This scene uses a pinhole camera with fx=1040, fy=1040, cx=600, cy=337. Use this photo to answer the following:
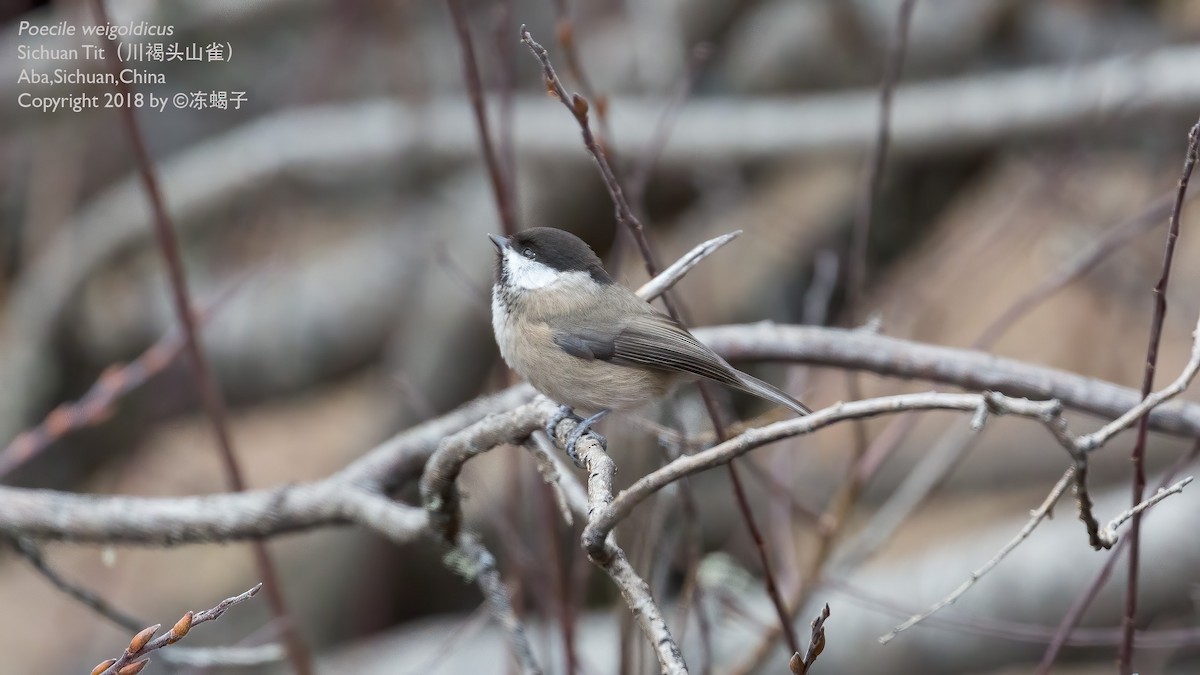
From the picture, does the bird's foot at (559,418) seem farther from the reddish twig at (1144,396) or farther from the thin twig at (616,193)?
the reddish twig at (1144,396)

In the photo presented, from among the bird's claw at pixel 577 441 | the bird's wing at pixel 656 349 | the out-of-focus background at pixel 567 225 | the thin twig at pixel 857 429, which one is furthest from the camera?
the out-of-focus background at pixel 567 225

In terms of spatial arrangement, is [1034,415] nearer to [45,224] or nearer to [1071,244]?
[1071,244]

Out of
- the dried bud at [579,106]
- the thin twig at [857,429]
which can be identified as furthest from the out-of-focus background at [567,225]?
the dried bud at [579,106]

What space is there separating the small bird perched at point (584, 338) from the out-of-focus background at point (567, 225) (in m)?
1.27

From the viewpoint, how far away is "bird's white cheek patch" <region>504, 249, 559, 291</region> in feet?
7.97

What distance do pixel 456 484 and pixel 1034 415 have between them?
3.68ft

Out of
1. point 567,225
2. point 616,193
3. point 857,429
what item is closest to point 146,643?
point 616,193

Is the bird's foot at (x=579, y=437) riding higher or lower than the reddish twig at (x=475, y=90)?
lower

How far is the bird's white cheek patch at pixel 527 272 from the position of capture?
243cm

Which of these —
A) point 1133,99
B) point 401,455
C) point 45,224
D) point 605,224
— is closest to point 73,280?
point 45,224

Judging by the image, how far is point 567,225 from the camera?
4.50 metres

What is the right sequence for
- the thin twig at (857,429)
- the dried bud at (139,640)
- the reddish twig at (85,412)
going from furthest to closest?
the reddish twig at (85,412)
the thin twig at (857,429)
the dried bud at (139,640)

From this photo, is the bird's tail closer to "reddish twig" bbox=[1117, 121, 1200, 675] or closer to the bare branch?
the bare branch

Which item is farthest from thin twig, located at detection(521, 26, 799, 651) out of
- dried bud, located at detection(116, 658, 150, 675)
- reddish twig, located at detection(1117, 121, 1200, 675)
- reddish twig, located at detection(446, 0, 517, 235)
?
dried bud, located at detection(116, 658, 150, 675)
